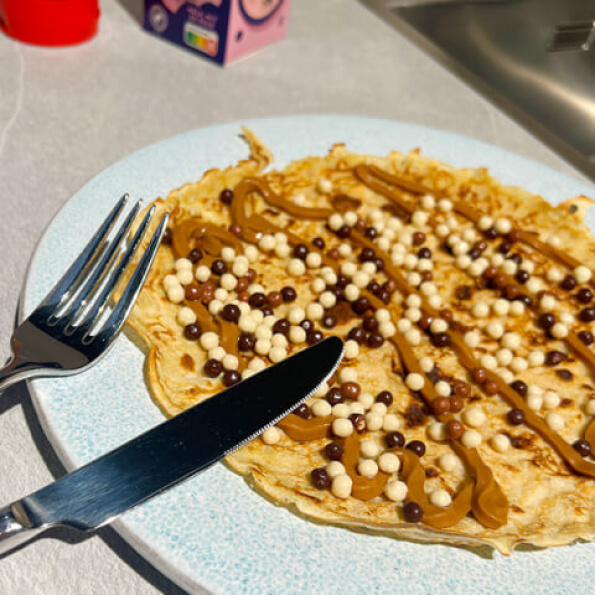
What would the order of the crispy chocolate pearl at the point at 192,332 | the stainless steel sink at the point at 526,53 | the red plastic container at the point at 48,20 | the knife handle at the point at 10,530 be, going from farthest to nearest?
the stainless steel sink at the point at 526,53, the red plastic container at the point at 48,20, the crispy chocolate pearl at the point at 192,332, the knife handle at the point at 10,530

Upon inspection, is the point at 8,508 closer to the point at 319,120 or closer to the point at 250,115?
the point at 319,120

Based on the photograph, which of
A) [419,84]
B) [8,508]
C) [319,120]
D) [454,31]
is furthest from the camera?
[454,31]

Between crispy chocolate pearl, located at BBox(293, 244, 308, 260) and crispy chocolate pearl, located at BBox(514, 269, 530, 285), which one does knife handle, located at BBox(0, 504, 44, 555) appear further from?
crispy chocolate pearl, located at BBox(514, 269, 530, 285)

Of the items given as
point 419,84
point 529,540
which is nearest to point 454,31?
point 419,84

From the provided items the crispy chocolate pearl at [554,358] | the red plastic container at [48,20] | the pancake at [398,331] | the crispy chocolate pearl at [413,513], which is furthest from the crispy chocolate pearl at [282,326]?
the red plastic container at [48,20]

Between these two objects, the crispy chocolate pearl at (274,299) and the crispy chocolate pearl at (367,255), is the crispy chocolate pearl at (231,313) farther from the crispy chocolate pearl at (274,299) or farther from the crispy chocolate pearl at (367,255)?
the crispy chocolate pearl at (367,255)

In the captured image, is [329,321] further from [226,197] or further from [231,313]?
[226,197]

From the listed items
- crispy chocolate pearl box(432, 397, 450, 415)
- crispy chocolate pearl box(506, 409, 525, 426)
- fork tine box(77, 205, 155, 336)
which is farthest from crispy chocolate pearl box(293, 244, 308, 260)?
crispy chocolate pearl box(506, 409, 525, 426)
